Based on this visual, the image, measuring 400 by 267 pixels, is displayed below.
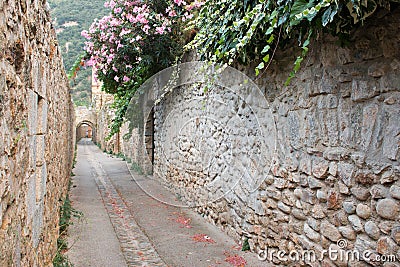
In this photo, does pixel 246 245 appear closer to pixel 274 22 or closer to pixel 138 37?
pixel 274 22

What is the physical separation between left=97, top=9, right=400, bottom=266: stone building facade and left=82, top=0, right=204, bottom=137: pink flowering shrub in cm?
174

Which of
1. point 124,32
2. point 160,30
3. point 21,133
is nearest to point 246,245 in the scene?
point 21,133

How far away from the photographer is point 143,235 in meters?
4.42

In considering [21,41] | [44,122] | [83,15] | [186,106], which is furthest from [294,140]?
[83,15]

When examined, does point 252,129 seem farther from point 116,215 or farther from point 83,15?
point 83,15

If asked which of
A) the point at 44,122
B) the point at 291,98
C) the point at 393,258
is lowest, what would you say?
the point at 393,258

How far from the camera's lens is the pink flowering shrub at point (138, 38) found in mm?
6016

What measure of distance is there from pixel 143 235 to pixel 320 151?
2.59 metres

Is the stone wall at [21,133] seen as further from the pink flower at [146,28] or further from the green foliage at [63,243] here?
the pink flower at [146,28]

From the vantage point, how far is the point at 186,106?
598 centimetres

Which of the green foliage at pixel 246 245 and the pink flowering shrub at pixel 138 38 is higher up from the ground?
the pink flowering shrub at pixel 138 38

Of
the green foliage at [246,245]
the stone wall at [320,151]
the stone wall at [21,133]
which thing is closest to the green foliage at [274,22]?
the stone wall at [320,151]

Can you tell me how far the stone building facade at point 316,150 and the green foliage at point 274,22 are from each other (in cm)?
18

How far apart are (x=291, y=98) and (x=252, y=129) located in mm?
793
